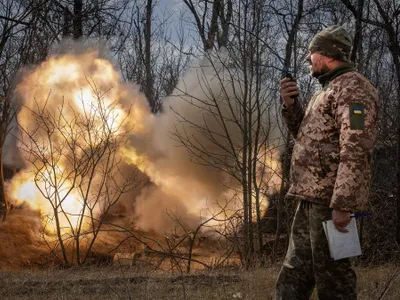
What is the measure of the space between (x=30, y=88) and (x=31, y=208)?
3380 mm

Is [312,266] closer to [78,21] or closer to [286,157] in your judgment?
[286,157]

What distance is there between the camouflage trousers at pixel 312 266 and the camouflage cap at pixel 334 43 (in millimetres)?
1003

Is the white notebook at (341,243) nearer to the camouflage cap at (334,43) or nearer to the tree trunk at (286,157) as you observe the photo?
the camouflage cap at (334,43)

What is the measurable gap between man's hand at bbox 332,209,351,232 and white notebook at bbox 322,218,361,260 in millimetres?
50

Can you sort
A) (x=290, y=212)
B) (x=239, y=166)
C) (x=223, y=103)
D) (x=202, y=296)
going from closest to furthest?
(x=202, y=296) → (x=239, y=166) → (x=290, y=212) → (x=223, y=103)

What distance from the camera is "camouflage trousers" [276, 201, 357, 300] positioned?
296 centimetres

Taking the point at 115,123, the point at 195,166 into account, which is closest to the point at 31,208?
the point at 115,123

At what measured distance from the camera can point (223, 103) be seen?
35.1ft

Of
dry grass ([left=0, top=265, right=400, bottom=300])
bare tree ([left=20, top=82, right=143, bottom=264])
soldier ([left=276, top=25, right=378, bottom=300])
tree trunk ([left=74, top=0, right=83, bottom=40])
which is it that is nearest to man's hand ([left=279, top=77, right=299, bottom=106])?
soldier ([left=276, top=25, right=378, bottom=300])

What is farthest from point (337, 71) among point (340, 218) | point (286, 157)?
point (286, 157)

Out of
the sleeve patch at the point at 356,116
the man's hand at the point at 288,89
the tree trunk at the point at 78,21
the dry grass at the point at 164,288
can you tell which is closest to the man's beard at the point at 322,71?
the man's hand at the point at 288,89

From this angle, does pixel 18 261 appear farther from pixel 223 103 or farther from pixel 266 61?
pixel 266 61

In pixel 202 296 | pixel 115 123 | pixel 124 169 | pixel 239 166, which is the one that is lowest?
pixel 202 296

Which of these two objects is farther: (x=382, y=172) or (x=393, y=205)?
(x=382, y=172)
